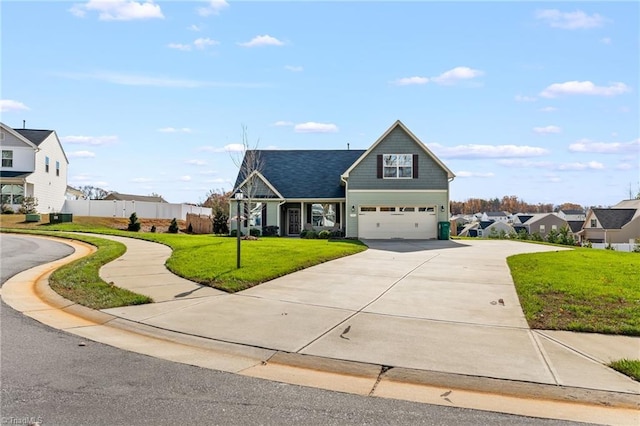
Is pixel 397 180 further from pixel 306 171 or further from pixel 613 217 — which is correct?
pixel 613 217

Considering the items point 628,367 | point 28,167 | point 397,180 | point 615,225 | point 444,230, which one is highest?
point 28,167

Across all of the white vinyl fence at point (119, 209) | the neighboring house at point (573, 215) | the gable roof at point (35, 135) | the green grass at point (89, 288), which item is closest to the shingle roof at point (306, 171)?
the white vinyl fence at point (119, 209)

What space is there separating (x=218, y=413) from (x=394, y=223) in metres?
25.4

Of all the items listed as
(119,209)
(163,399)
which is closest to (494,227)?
(119,209)

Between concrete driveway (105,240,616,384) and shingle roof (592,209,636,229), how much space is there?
47.6 meters

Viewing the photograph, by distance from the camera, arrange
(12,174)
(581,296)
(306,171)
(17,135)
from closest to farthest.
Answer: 1. (581,296)
2. (306,171)
3. (12,174)
4. (17,135)

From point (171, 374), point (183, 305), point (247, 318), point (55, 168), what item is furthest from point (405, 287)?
point (55, 168)

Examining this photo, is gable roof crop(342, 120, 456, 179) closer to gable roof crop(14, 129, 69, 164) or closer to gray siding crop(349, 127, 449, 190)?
gray siding crop(349, 127, 449, 190)

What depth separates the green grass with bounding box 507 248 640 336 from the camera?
24.3ft

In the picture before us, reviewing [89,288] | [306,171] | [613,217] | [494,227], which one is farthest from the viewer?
[494,227]

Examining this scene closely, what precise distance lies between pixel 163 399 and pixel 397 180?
1015 inches

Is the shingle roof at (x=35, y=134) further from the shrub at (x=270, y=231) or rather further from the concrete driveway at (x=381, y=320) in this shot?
the concrete driveway at (x=381, y=320)

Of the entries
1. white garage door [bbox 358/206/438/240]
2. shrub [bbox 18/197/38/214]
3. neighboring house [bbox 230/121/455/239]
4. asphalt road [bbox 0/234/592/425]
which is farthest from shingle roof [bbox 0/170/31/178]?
asphalt road [bbox 0/234/592/425]

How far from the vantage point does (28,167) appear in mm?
38094
